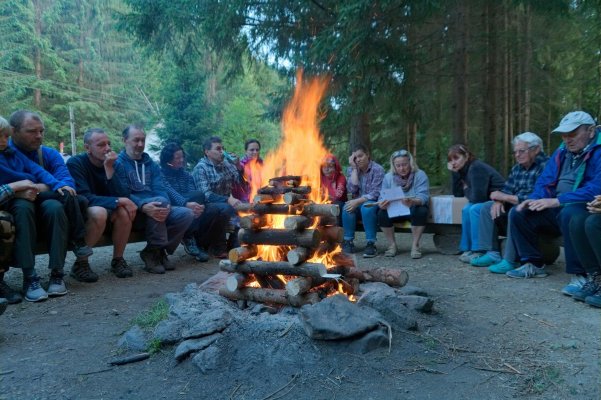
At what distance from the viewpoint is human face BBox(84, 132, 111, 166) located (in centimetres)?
561

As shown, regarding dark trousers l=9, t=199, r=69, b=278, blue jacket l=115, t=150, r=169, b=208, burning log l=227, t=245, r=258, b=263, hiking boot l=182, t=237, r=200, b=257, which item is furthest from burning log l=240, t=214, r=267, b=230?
hiking boot l=182, t=237, r=200, b=257

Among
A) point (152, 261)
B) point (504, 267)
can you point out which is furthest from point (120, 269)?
point (504, 267)

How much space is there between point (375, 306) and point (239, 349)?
3.53 feet

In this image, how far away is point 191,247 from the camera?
6.91 metres

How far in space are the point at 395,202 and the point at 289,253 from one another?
357cm

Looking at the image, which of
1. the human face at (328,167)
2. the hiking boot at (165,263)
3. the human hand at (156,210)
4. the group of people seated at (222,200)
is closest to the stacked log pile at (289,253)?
the group of people seated at (222,200)

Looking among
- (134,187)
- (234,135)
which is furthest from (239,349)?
(234,135)

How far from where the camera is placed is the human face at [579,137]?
191 inches

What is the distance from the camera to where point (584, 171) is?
482 cm

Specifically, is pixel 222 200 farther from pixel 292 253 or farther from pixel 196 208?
pixel 292 253

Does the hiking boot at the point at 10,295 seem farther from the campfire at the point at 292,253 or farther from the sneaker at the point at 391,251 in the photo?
the sneaker at the point at 391,251

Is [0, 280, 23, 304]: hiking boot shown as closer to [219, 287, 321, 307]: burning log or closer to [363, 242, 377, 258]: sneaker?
[219, 287, 321, 307]: burning log

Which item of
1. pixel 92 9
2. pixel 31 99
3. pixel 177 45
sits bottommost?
pixel 177 45

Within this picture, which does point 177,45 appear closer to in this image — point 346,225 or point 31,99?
point 346,225
